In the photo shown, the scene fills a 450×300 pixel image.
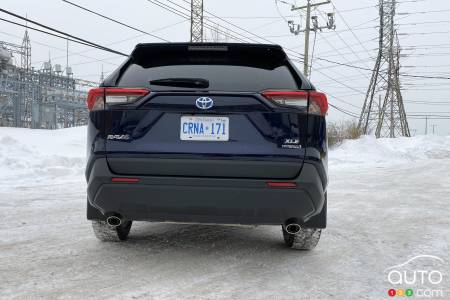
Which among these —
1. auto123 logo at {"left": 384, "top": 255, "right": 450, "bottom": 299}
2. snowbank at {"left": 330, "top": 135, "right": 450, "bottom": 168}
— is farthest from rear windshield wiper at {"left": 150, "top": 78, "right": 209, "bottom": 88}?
snowbank at {"left": 330, "top": 135, "right": 450, "bottom": 168}

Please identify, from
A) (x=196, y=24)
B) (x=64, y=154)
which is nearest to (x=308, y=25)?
(x=196, y=24)

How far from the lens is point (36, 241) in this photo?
12.8 feet

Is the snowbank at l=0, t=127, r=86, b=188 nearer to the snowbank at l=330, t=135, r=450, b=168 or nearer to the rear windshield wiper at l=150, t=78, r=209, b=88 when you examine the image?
the rear windshield wiper at l=150, t=78, r=209, b=88

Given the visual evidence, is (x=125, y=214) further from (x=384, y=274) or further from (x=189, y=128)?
(x=384, y=274)

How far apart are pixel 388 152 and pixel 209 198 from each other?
1779 cm

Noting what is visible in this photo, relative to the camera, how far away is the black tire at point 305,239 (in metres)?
3.57

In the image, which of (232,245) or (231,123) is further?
(232,245)

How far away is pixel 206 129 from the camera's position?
9.43ft

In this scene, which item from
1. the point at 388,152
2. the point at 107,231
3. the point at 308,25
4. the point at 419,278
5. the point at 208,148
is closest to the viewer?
the point at 208,148

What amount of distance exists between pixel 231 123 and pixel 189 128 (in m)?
0.29

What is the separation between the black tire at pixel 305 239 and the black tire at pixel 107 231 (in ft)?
4.86

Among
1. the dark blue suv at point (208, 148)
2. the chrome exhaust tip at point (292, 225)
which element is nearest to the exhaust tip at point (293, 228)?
the chrome exhaust tip at point (292, 225)

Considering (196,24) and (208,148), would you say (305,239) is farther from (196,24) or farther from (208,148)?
(196,24)

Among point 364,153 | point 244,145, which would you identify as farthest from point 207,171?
point 364,153
